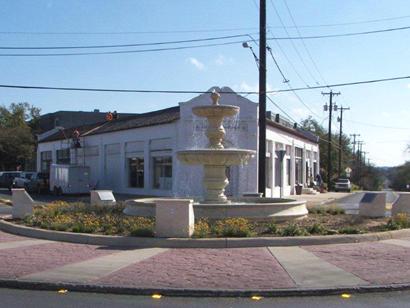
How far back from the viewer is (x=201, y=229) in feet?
44.4

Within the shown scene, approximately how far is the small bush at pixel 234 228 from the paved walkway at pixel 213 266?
92 centimetres

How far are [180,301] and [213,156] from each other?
9.09m

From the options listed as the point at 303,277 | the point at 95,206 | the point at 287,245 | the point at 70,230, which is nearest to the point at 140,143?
the point at 95,206

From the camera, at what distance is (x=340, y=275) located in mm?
9641

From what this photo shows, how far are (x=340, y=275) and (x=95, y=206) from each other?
11618 mm

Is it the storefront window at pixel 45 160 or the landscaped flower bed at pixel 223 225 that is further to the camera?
the storefront window at pixel 45 160

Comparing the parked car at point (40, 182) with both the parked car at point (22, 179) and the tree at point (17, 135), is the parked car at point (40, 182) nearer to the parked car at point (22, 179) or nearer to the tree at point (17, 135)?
the parked car at point (22, 179)

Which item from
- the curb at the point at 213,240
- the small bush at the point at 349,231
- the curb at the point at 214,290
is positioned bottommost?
the curb at the point at 214,290

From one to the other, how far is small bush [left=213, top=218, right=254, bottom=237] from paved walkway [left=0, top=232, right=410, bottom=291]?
915mm

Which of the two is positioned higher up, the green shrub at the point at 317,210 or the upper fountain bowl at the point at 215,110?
the upper fountain bowl at the point at 215,110

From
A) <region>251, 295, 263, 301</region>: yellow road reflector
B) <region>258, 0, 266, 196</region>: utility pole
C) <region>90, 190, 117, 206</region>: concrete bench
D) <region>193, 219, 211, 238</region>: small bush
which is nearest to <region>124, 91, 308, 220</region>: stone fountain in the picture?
<region>193, 219, 211, 238</region>: small bush

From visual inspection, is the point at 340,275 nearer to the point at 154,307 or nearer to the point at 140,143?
the point at 154,307

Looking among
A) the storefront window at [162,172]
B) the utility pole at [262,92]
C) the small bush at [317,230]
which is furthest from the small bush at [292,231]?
the storefront window at [162,172]

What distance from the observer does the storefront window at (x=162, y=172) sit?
38.6 meters
